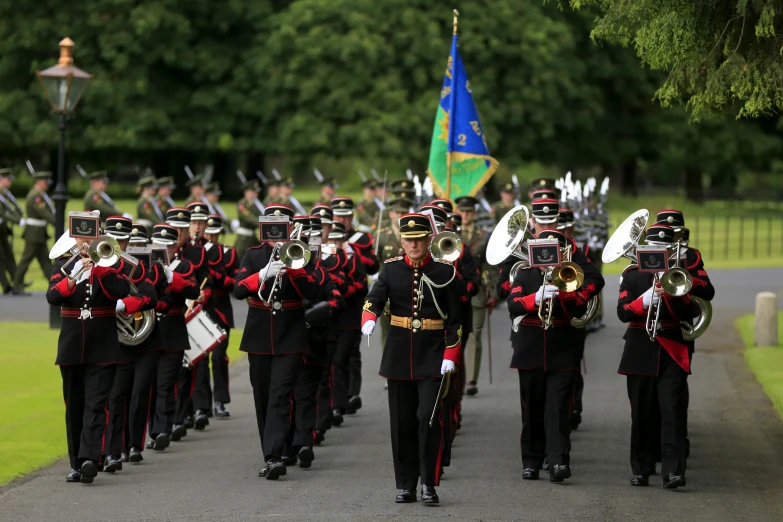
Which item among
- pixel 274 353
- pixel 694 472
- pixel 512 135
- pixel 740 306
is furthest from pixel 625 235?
pixel 512 135

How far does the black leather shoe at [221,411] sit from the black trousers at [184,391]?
2.62 feet

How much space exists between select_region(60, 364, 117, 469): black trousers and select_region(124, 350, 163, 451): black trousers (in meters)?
0.75

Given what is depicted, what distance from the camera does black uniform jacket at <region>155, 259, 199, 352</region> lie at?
12.3m

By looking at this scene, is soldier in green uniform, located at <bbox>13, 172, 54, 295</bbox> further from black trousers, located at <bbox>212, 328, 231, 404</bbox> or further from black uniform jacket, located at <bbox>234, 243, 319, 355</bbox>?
black uniform jacket, located at <bbox>234, 243, 319, 355</bbox>

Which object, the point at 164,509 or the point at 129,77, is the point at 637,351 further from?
the point at 129,77

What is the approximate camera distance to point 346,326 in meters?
14.5

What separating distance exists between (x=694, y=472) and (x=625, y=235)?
77.3 inches

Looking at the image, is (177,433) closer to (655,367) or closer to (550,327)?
(550,327)

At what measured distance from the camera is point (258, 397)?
11.9 metres

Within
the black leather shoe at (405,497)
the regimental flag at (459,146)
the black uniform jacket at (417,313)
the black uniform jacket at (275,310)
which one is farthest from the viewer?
the regimental flag at (459,146)

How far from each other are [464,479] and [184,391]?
3.36 metres

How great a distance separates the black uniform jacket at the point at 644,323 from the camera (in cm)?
1116

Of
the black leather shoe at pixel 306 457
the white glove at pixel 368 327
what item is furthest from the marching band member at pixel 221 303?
the white glove at pixel 368 327

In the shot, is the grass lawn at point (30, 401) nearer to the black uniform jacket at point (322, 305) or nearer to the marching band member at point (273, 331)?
the marching band member at point (273, 331)
